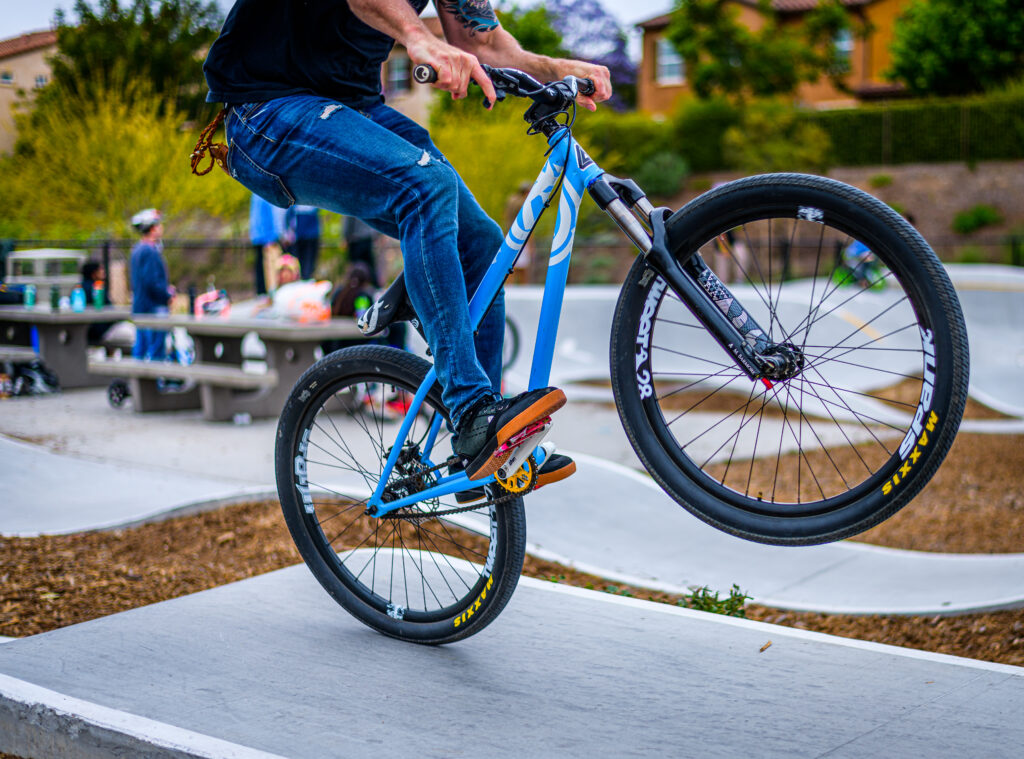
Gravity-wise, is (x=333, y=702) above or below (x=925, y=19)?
below

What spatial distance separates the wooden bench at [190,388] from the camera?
838 cm

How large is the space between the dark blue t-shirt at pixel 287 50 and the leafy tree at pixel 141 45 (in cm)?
452

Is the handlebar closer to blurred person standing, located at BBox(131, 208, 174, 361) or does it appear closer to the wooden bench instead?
the wooden bench

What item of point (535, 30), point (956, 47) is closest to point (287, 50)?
point (956, 47)

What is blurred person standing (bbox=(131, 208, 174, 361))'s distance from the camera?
9734mm

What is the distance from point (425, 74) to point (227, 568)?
2888 millimetres

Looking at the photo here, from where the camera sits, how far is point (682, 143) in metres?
34.7

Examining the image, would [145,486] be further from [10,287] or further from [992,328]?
[992,328]

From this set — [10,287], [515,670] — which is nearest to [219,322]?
[10,287]

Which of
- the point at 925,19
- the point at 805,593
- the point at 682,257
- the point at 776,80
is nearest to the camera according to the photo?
→ the point at 682,257

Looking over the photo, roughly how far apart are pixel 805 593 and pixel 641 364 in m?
2.43

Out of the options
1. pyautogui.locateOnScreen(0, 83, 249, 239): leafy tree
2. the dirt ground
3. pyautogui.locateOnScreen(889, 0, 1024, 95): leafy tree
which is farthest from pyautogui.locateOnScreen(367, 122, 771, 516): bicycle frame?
pyautogui.locateOnScreen(889, 0, 1024, 95): leafy tree

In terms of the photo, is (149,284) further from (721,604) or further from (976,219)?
(976,219)

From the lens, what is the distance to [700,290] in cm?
237
